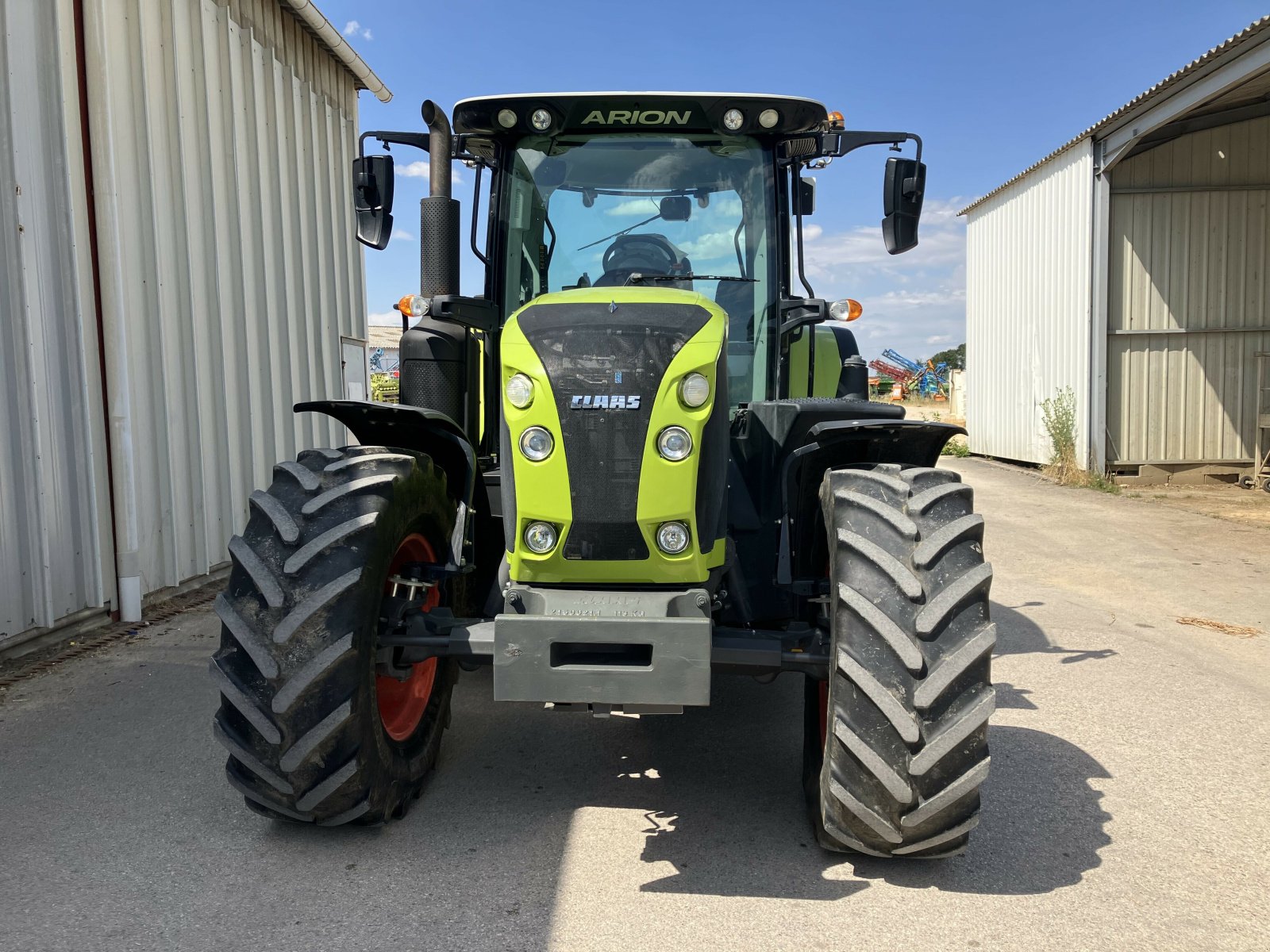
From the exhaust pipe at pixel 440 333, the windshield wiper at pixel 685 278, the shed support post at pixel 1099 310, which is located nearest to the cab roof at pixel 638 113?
the exhaust pipe at pixel 440 333

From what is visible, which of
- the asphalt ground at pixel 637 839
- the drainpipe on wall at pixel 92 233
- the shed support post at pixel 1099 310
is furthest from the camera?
the shed support post at pixel 1099 310

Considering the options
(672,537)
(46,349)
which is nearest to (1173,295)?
(672,537)

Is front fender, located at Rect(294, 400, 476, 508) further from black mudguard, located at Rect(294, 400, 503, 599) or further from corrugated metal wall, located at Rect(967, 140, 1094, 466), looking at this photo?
corrugated metal wall, located at Rect(967, 140, 1094, 466)

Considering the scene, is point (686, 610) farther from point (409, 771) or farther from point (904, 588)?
point (409, 771)

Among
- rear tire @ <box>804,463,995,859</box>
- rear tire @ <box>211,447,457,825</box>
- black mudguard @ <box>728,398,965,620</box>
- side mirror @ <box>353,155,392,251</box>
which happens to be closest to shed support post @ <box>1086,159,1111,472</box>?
black mudguard @ <box>728,398,965,620</box>

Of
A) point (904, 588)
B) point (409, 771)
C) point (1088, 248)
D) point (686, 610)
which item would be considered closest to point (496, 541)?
point (409, 771)

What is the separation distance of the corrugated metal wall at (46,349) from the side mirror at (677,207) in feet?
11.1

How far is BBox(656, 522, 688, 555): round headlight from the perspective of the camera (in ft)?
9.53

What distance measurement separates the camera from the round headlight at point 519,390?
2941 millimetres

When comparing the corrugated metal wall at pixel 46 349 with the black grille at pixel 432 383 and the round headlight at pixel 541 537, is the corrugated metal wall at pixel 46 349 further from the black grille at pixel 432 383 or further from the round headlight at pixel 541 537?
the round headlight at pixel 541 537

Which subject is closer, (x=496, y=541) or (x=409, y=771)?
(x=409, y=771)

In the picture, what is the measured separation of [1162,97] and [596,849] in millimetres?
11342

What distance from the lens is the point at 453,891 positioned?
2.78 meters

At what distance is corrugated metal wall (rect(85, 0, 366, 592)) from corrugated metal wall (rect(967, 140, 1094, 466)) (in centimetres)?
945
